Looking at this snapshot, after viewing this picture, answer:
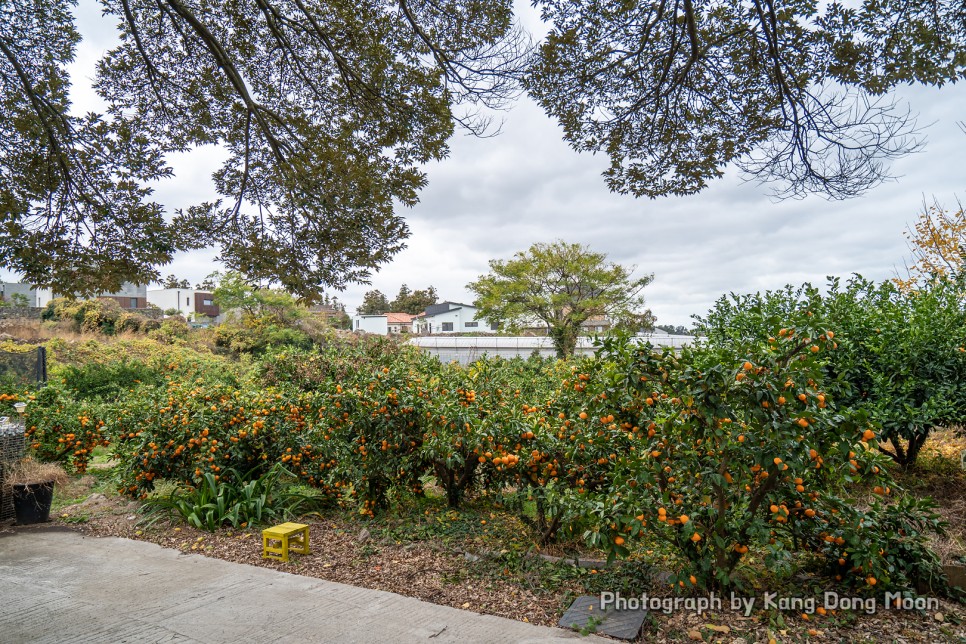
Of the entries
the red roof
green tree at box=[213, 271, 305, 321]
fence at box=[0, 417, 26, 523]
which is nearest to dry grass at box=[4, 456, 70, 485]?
fence at box=[0, 417, 26, 523]

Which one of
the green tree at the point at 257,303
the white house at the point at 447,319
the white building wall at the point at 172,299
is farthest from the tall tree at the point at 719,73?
the white building wall at the point at 172,299

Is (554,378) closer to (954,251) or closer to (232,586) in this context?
(232,586)

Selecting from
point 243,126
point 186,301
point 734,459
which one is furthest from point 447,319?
point 734,459

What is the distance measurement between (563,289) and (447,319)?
20667 mm

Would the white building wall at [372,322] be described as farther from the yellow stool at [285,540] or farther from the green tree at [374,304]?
the yellow stool at [285,540]

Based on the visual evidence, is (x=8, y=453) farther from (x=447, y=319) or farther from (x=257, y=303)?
(x=447, y=319)

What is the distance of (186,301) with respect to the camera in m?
39.5

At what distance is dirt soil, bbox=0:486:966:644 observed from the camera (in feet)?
8.80

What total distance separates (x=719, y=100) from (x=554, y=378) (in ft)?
10.0

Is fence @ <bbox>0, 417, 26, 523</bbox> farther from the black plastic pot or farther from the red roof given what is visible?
the red roof

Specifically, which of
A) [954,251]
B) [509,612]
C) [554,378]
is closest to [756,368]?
[509,612]

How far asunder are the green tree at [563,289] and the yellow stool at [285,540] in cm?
1521

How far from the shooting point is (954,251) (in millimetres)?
9359

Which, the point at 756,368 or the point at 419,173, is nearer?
the point at 756,368
